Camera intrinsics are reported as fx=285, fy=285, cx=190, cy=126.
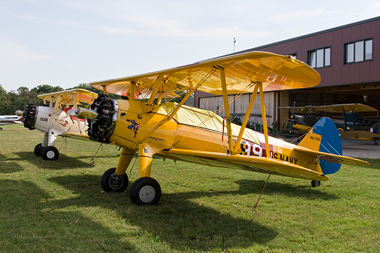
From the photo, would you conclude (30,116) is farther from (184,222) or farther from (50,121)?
(184,222)

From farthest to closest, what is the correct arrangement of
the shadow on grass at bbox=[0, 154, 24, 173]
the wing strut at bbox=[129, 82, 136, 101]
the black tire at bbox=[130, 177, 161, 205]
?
the shadow on grass at bbox=[0, 154, 24, 173], the wing strut at bbox=[129, 82, 136, 101], the black tire at bbox=[130, 177, 161, 205]

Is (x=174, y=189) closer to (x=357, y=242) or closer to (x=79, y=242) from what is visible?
(x=79, y=242)

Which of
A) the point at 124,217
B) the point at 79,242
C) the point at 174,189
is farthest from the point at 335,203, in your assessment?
the point at 79,242

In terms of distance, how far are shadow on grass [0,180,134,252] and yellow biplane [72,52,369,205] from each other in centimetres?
109

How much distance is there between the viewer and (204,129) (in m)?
5.67

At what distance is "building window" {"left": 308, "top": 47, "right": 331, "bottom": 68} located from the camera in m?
19.8

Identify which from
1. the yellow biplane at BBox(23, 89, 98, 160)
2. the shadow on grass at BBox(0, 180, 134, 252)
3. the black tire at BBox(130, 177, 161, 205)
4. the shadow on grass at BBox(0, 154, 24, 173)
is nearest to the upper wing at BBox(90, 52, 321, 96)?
the black tire at BBox(130, 177, 161, 205)

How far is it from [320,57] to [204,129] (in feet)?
58.2

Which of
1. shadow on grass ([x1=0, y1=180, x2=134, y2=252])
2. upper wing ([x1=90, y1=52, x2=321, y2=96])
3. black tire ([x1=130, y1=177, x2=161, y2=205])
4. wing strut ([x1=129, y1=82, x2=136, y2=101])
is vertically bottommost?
shadow on grass ([x1=0, y1=180, x2=134, y2=252])

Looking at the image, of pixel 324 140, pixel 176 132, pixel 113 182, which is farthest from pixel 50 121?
pixel 324 140

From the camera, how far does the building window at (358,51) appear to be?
17.6 meters

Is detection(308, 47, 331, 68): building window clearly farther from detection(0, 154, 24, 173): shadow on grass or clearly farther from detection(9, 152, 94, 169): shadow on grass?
detection(0, 154, 24, 173): shadow on grass

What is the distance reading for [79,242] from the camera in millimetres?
3291

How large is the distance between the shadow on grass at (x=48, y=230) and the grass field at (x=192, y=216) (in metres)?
0.01
